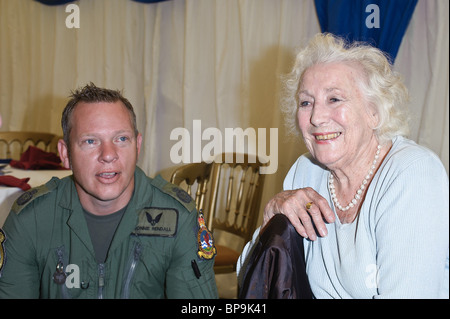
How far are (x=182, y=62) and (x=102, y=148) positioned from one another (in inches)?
96.2

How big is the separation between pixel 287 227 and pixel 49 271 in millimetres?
696

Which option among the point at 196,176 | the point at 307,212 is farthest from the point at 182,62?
the point at 307,212

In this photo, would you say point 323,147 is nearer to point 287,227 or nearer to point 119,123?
point 287,227

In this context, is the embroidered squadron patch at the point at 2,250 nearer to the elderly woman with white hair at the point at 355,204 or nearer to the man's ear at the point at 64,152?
the man's ear at the point at 64,152

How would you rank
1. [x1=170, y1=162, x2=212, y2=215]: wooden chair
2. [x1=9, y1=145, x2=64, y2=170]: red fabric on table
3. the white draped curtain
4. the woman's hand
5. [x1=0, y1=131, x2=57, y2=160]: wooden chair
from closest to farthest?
the woman's hand, [x1=170, y1=162, x2=212, y2=215]: wooden chair, the white draped curtain, [x1=9, y1=145, x2=64, y2=170]: red fabric on table, [x1=0, y1=131, x2=57, y2=160]: wooden chair

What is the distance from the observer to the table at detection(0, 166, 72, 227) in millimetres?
2174

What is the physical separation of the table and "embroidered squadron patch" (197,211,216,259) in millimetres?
1175

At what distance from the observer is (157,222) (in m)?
1.40

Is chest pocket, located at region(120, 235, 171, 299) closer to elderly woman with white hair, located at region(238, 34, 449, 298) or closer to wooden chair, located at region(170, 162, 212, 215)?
elderly woman with white hair, located at region(238, 34, 449, 298)

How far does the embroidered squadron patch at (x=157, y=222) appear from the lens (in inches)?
54.3

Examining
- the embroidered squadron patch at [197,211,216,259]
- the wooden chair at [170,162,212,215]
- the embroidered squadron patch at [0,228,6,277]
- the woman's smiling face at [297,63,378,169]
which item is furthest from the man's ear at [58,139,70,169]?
the wooden chair at [170,162,212,215]

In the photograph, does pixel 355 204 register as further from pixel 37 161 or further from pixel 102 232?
pixel 37 161

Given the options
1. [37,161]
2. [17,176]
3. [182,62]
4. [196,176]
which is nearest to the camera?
[196,176]

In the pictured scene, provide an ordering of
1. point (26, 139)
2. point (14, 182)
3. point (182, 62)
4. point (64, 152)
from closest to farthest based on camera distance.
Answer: point (64, 152), point (14, 182), point (182, 62), point (26, 139)
